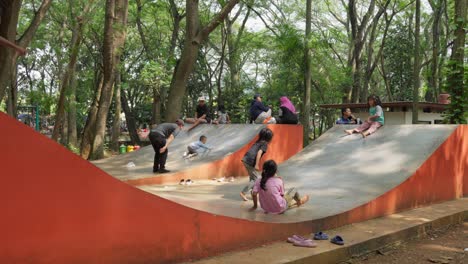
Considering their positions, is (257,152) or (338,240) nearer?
(338,240)

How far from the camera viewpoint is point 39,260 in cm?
308

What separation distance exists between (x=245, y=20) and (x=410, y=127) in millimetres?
17434

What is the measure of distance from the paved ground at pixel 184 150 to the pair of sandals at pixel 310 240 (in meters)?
5.01

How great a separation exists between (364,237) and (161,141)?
552cm

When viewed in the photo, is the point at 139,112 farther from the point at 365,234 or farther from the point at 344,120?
the point at 365,234

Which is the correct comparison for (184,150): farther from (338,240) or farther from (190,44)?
(338,240)

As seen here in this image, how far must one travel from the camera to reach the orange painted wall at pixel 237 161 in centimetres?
940

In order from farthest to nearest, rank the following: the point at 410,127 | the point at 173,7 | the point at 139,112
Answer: the point at 139,112
the point at 173,7
the point at 410,127

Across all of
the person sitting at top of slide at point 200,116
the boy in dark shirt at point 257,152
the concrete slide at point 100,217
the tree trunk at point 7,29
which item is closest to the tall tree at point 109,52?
the person sitting at top of slide at point 200,116

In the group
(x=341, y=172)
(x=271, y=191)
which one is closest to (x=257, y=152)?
(x=341, y=172)

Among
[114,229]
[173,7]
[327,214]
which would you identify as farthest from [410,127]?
[173,7]

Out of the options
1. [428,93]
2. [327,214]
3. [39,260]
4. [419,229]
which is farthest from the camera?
[428,93]

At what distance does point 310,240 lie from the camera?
4.75 m

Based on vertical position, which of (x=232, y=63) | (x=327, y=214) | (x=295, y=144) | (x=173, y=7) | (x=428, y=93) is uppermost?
(x=173, y=7)
